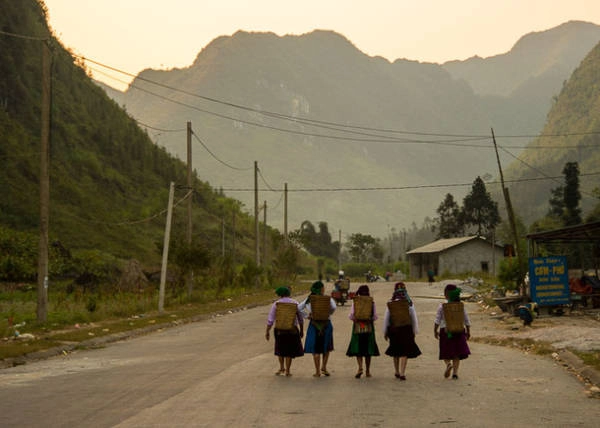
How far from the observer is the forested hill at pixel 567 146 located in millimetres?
151750

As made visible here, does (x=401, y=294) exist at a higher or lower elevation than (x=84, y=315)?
higher

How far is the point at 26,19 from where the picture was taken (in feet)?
251

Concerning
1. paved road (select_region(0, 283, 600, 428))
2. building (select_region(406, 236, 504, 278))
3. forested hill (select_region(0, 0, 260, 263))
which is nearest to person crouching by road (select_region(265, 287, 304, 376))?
paved road (select_region(0, 283, 600, 428))

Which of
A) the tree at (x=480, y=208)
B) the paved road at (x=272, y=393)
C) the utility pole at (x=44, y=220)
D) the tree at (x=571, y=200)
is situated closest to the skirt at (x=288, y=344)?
the paved road at (x=272, y=393)

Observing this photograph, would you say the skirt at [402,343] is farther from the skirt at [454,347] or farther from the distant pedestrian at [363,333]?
the skirt at [454,347]

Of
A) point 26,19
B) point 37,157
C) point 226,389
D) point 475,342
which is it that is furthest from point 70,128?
point 226,389

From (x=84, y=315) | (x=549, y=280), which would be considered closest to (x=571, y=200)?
(x=549, y=280)

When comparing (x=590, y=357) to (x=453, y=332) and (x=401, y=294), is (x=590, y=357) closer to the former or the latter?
(x=453, y=332)

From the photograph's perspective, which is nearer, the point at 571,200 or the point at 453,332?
the point at 453,332

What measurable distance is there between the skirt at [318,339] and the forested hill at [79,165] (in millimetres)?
27816

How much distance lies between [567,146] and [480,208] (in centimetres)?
5727

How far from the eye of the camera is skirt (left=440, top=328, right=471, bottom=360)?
1274cm

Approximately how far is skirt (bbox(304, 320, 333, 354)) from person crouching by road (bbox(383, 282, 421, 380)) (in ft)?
3.36

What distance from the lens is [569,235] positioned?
30.8m
